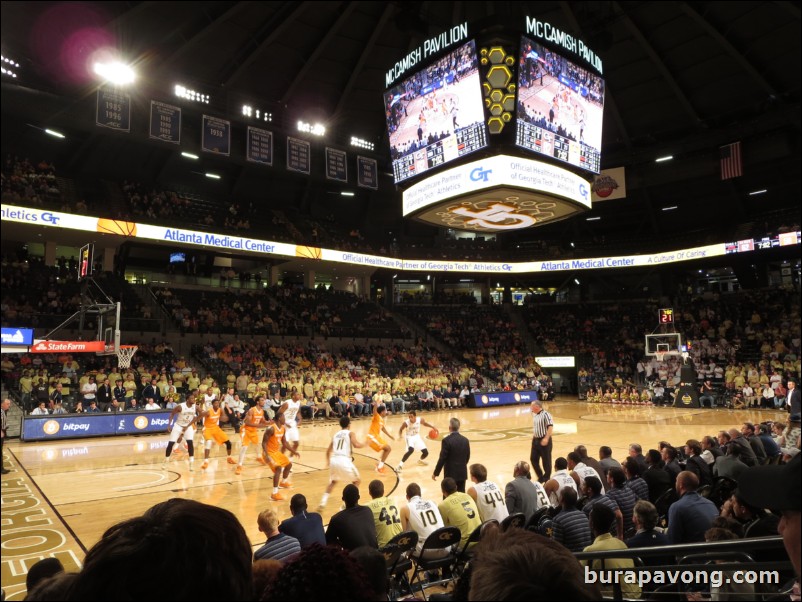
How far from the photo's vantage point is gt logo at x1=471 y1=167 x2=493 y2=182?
14.6 m

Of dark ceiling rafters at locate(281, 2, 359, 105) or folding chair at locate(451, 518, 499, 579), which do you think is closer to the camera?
folding chair at locate(451, 518, 499, 579)

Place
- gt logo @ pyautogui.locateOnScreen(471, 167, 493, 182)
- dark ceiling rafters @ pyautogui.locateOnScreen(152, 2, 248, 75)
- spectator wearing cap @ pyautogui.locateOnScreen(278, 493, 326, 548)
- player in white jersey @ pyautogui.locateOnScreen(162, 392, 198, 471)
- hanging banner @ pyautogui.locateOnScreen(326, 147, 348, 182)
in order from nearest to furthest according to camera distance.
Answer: spectator wearing cap @ pyautogui.locateOnScreen(278, 493, 326, 548) < player in white jersey @ pyautogui.locateOnScreen(162, 392, 198, 471) < gt logo @ pyautogui.locateOnScreen(471, 167, 493, 182) < dark ceiling rafters @ pyautogui.locateOnScreen(152, 2, 248, 75) < hanging banner @ pyautogui.locateOnScreen(326, 147, 348, 182)

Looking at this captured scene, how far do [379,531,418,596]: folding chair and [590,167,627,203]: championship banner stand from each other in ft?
100

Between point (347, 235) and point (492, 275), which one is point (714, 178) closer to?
point (492, 275)

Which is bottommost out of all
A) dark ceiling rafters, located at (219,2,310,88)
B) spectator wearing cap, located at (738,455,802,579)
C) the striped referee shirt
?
the striped referee shirt

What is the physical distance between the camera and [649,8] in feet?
79.7

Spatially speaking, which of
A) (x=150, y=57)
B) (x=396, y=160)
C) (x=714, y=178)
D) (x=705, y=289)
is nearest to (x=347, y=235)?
(x=150, y=57)

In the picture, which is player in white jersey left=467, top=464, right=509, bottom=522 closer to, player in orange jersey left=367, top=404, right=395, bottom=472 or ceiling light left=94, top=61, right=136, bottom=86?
player in orange jersey left=367, top=404, right=395, bottom=472

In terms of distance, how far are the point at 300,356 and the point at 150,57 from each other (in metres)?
15.2

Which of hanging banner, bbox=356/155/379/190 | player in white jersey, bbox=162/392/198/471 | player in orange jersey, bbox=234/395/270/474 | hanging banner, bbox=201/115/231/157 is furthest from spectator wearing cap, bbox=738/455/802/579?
hanging banner, bbox=356/155/379/190

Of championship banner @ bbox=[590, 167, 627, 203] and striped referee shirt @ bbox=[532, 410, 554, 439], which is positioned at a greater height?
championship banner @ bbox=[590, 167, 627, 203]

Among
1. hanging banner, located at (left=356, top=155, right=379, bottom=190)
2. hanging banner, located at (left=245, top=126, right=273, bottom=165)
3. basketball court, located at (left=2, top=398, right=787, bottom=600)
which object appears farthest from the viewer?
hanging banner, located at (left=356, top=155, right=379, bottom=190)

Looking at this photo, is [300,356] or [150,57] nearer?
[150,57]

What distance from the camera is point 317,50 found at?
86.0ft
